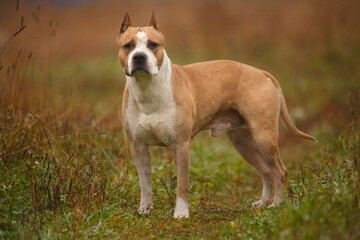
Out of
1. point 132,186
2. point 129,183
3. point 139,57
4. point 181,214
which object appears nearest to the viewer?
point 139,57

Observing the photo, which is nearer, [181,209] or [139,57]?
[139,57]

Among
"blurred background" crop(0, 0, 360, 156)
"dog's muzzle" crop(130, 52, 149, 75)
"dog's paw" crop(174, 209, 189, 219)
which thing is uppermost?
"dog's muzzle" crop(130, 52, 149, 75)

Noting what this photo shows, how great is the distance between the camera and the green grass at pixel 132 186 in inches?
144

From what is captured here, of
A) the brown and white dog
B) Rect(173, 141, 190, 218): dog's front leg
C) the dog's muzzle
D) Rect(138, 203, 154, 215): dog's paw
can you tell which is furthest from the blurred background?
the dog's muzzle

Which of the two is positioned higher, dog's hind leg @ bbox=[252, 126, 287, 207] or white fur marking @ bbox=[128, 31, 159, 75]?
white fur marking @ bbox=[128, 31, 159, 75]

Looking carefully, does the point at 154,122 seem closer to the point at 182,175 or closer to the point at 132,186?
the point at 182,175

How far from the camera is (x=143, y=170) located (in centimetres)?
486

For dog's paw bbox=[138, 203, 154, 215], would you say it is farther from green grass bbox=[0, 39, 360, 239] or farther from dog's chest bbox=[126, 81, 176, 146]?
dog's chest bbox=[126, 81, 176, 146]

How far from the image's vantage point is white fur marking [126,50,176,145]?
4.56m

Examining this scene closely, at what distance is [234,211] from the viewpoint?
4.76 meters

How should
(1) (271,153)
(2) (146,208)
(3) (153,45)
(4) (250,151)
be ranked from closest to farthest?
1. (3) (153,45)
2. (2) (146,208)
3. (1) (271,153)
4. (4) (250,151)

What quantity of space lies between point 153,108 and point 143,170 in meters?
0.72

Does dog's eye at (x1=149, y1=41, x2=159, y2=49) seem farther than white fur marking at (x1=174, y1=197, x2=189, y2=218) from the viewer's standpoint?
No

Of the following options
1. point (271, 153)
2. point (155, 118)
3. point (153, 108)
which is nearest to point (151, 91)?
point (153, 108)
